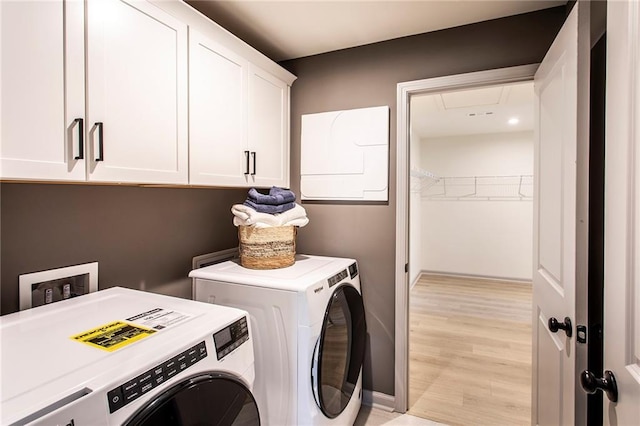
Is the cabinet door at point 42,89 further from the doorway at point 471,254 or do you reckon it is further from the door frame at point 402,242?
the doorway at point 471,254

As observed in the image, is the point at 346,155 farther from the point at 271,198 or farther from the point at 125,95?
the point at 125,95

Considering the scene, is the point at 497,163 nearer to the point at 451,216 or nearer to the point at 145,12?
the point at 451,216

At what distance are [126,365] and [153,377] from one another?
7 centimetres

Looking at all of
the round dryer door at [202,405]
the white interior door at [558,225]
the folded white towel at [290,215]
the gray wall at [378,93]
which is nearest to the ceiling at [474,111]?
the gray wall at [378,93]

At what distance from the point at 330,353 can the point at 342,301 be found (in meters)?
0.28

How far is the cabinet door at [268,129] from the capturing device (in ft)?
6.29

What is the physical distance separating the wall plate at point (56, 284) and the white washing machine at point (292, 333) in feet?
1.46

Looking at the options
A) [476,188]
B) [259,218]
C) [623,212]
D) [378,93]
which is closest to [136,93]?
[259,218]

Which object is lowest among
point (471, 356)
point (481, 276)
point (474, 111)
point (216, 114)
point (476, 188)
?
point (471, 356)

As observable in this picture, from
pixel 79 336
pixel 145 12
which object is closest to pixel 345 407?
pixel 79 336

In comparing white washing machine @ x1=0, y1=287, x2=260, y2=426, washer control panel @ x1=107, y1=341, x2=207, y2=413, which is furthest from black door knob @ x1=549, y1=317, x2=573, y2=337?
washer control panel @ x1=107, y1=341, x2=207, y2=413

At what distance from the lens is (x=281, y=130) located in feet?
7.25

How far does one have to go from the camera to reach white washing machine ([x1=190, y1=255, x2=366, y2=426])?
145cm

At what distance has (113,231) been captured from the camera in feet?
4.90
